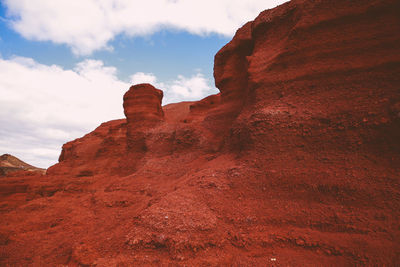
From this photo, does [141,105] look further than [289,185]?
Yes

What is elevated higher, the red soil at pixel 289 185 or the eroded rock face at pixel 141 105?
the eroded rock face at pixel 141 105

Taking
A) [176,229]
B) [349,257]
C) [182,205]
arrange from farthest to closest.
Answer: [182,205] → [176,229] → [349,257]

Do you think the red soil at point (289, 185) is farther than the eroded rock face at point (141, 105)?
No

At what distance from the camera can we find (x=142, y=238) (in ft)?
11.7

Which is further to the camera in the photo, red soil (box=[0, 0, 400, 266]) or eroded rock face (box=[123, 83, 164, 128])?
eroded rock face (box=[123, 83, 164, 128])

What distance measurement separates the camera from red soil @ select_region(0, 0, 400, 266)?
315 cm

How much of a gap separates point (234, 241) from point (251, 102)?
3965mm

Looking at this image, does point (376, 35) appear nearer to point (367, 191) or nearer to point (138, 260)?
point (367, 191)

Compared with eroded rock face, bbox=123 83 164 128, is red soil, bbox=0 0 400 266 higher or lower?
lower

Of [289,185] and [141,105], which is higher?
[141,105]

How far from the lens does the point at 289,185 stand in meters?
4.04

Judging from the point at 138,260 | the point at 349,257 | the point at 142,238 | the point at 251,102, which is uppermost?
the point at 251,102

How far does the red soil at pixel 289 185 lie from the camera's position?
3.15 meters

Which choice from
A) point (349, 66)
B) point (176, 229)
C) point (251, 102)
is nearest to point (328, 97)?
point (349, 66)
